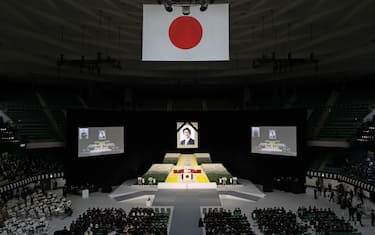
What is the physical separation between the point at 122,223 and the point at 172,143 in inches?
676

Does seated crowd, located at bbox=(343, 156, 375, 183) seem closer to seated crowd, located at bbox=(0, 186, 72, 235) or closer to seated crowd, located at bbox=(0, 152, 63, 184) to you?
seated crowd, located at bbox=(0, 186, 72, 235)

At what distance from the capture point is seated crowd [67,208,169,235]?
619 inches

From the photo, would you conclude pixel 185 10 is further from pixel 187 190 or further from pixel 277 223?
pixel 187 190

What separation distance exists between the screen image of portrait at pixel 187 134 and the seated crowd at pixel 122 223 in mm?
15226

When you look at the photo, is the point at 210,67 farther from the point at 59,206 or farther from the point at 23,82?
the point at 23,82

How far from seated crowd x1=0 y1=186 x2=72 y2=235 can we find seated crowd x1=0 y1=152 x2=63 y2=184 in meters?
1.53

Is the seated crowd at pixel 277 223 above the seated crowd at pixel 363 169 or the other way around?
the other way around

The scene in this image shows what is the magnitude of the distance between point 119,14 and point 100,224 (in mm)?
10638

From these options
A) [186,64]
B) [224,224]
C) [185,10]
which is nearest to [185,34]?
[185,10]

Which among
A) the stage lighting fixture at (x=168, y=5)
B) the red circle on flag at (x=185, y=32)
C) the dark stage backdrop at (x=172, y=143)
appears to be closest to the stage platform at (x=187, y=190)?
the dark stage backdrop at (x=172, y=143)

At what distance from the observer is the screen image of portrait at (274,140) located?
90.9 ft

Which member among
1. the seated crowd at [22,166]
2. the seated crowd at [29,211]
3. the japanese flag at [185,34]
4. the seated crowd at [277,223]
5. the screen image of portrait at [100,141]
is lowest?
the seated crowd at [29,211]

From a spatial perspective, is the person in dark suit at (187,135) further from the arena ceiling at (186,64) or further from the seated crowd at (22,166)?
the seated crowd at (22,166)


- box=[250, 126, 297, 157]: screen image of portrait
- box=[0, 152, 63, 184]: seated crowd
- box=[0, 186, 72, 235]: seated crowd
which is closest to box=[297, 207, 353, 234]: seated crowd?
box=[250, 126, 297, 157]: screen image of portrait
